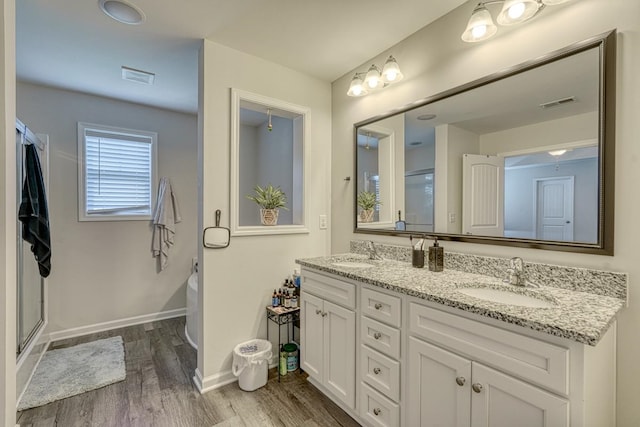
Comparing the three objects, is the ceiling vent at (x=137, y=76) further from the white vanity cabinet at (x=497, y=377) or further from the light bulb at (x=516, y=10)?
the white vanity cabinet at (x=497, y=377)

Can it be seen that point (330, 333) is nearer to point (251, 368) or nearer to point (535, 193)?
point (251, 368)

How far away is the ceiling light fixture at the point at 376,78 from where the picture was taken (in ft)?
6.59

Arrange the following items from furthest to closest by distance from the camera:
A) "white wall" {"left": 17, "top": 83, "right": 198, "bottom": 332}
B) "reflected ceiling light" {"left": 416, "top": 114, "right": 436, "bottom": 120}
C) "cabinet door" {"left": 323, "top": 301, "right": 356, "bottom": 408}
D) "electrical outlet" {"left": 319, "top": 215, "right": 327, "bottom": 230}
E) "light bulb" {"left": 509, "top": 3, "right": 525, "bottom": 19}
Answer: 1. "white wall" {"left": 17, "top": 83, "right": 198, "bottom": 332}
2. "electrical outlet" {"left": 319, "top": 215, "right": 327, "bottom": 230}
3. "reflected ceiling light" {"left": 416, "top": 114, "right": 436, "bottom": 120}
4. "cabinet door" {"left": 323, "top": 301, "right": 356, "bottom": 408}
5. "light bulb" {"left": 509, "top": 3, "right": 525, "bottom": 19}

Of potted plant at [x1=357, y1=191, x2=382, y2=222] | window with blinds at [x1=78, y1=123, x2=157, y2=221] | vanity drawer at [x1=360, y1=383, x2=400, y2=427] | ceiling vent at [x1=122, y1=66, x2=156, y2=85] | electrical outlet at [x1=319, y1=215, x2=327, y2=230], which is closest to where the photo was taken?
vanity drawer at [x1=360, y1=383, x2=400, y2=427]

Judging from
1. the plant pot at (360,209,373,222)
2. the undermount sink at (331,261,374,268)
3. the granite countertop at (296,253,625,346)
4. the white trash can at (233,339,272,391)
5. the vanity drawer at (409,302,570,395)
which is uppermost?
the plant pot at (360,209,373,222)

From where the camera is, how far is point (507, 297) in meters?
1.41

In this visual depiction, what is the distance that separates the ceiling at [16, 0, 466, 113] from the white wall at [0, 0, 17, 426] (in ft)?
1.82

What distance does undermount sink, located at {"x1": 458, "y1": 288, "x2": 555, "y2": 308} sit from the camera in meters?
1.29

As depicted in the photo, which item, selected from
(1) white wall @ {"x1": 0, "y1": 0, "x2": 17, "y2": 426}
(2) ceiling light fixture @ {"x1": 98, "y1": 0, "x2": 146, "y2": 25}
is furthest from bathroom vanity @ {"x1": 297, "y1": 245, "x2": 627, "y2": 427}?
(2) ceiling light fixture @ {"x1": 98, "y1": 0, "x2": 146, "y2": 25}

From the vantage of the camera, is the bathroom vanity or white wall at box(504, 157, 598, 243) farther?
white wall at box(504, 157, 598, 243)

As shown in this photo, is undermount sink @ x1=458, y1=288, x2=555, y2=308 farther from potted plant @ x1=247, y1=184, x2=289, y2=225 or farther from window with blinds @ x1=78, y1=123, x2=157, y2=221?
window with blinds @ x1=78, y1=123, x2=157, y2=221

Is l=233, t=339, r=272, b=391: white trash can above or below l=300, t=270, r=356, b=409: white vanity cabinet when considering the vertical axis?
below

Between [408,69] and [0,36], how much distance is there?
219 cm

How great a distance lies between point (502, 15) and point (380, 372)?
192cm
